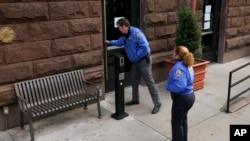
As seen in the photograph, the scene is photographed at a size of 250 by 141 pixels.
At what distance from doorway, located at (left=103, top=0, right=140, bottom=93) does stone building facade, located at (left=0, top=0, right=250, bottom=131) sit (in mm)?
165

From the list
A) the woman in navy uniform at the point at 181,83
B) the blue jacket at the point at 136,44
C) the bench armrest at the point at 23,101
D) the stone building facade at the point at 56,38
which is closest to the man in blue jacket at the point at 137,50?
the blue jacket at the point at 136,44

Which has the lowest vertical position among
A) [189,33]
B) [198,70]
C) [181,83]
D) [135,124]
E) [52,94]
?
[135,124]

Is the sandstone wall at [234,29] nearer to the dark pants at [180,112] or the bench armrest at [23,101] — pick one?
the dark pants at [180,112]

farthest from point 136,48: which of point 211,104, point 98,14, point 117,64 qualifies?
point 211,104

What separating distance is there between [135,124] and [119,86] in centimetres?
65

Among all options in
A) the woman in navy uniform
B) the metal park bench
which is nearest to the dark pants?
the woman in navy uniform

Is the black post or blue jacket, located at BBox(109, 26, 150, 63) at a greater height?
blue jacket, located at BBox(109, 26, 150, 63)

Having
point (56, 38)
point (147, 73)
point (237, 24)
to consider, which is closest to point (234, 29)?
point (237, 24)

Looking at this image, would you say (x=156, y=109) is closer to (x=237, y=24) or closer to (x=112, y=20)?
(x=112, y=20)

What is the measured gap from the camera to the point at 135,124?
4922 millimetres

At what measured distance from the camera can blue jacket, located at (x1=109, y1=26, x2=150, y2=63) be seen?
5.03 meters

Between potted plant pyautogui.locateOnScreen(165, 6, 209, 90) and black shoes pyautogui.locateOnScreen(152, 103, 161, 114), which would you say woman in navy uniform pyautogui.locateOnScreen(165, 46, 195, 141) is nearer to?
black shoes pyautogui.locateOnScreen(152, 103, 161, 114)

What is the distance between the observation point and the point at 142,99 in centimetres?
595

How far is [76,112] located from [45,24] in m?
1.58
